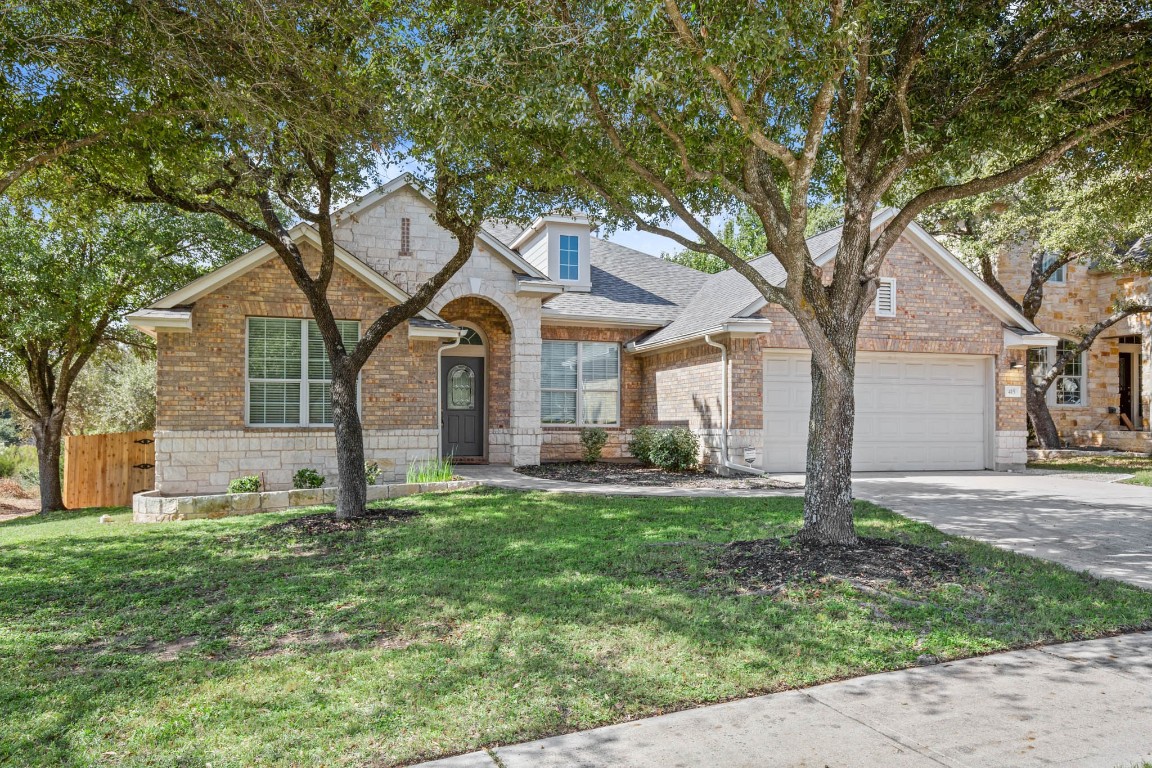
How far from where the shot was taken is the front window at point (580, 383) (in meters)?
17.7

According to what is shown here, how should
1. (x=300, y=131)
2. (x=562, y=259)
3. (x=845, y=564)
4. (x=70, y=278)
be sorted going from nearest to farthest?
(x=845, y=564) < (x=300, y=131) < (x=70, y=278) < (x=562, y=259)

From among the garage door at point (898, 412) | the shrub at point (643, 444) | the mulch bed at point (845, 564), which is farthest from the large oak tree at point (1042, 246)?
the mulch bed at point (845, 564)

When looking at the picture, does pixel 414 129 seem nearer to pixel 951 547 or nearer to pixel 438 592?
pixel 438 592

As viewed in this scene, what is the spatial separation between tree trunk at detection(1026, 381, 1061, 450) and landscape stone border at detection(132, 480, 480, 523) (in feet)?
56.9

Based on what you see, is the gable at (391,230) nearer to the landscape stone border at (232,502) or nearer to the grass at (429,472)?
the grass at (429,472)

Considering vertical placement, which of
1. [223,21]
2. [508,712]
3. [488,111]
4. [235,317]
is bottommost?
[508,712]

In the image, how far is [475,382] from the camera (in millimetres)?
17359

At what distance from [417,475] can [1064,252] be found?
17.8 m

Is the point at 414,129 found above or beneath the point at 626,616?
above

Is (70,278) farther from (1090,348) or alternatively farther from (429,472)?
(1090,348)

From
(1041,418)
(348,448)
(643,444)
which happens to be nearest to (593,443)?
(643,444)

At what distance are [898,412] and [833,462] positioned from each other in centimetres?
995

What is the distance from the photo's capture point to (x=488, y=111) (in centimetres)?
687

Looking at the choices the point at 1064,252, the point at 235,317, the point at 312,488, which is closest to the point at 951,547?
the point at 312,488
